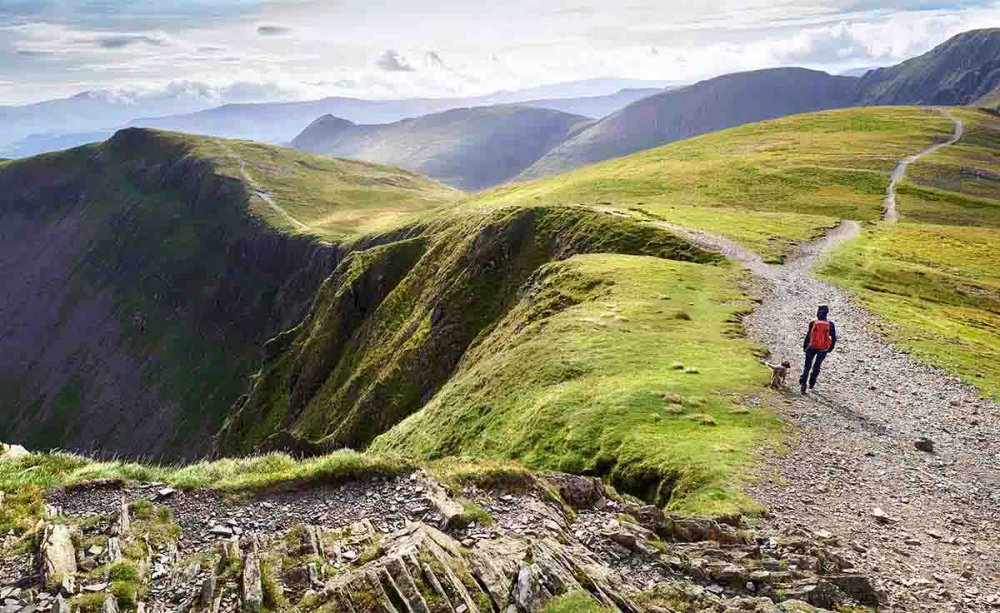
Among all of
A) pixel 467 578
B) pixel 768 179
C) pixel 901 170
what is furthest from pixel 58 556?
pixel 901 170

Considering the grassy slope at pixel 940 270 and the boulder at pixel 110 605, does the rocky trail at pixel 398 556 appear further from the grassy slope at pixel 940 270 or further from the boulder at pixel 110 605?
the grassy slope at pixel 940 270

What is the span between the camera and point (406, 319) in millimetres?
87438

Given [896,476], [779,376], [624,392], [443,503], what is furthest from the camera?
[624,392]

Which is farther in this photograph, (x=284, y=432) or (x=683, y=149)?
(x=683, y=149)

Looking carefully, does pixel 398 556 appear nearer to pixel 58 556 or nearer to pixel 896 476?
pixel 58 556

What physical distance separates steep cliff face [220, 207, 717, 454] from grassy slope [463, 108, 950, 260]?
1531cm

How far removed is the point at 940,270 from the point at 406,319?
6442 centimetres

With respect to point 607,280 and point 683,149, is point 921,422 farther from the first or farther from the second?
point 683,149

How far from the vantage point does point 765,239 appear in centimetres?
7125

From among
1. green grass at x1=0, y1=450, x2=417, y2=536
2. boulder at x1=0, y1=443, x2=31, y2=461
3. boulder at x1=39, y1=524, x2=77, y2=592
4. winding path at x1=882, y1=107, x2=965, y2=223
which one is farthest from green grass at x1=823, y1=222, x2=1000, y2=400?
boulder at x1=0, y1=443, x2=31, y2=461

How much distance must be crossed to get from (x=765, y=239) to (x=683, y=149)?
10328 centimetres

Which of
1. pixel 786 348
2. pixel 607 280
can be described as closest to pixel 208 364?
pixel 607 280

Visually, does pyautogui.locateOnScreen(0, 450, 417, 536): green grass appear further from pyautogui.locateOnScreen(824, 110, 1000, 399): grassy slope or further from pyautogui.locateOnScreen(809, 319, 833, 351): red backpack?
pyautogui.locateOnScreen(824, 110, 1000, 399): grassy slope

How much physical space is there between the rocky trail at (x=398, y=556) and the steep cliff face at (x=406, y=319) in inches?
1827
